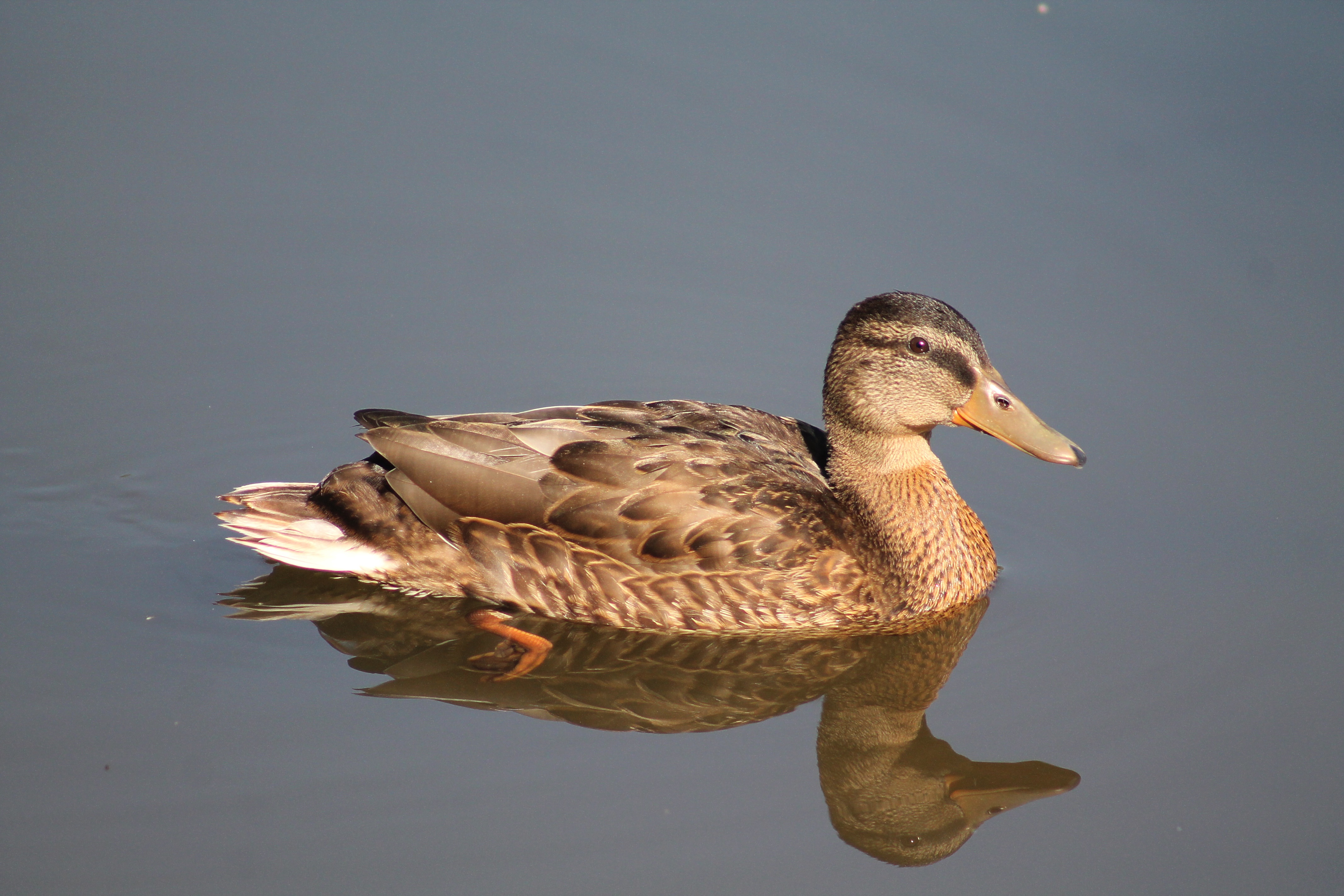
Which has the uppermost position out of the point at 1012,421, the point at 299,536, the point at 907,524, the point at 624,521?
the point at 1012,421

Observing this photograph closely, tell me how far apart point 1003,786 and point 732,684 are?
1.30 m

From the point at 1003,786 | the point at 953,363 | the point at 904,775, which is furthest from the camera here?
the point at 953,363

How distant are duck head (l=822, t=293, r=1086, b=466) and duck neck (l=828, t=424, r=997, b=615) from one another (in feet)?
0.64

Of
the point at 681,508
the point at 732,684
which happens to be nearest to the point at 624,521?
the point at 681,508

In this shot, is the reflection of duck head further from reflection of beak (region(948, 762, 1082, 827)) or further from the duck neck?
the duck neck

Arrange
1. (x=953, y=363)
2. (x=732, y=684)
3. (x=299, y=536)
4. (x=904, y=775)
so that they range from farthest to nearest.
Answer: (x=299, y=536) → (x=953, y=363) → (x=732, y=684) → (x=904, y=775)

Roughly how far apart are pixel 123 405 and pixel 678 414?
10.9 ft

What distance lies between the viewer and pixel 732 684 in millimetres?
6207

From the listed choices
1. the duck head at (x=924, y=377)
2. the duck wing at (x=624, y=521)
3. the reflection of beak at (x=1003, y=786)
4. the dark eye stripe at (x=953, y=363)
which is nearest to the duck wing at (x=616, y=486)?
the duck wing at (x=624, y=521)

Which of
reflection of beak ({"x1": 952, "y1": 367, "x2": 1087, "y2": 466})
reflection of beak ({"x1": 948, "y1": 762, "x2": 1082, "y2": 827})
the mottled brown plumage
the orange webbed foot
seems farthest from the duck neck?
the orange webbed foot

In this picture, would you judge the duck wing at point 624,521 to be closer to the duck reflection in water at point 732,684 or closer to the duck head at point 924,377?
the duck reflection in water at point 732,684

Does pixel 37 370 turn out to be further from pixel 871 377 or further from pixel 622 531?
pixel 871 377

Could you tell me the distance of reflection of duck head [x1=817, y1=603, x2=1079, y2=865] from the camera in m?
5.32

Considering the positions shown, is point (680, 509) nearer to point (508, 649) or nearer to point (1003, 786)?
point (508, 649)
